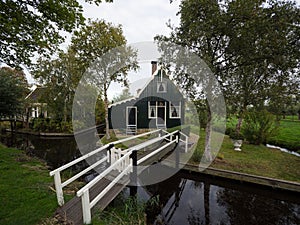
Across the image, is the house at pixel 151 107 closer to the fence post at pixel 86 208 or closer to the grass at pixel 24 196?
the grass at pixel 24 196

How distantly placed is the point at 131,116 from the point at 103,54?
5.48m

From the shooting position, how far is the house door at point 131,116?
14.1m

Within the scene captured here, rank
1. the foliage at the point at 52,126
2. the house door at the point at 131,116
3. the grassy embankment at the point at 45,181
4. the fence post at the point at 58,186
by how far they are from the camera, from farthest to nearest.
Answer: the foliage at the point at 52,126 → the house door at the point at 131,116 → the grassy embankment at the point at 45,181 → the fence post at the point at 58,186

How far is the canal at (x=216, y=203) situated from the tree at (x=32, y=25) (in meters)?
5.88

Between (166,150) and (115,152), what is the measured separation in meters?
2.67

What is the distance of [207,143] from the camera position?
712 centimetres

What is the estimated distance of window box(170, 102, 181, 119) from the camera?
14.4 metres

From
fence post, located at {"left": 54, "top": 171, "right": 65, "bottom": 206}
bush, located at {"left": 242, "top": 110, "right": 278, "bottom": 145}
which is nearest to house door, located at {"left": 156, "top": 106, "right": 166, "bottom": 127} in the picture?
bush, located at {"left": 242, "top": 110, "right": 278, "bottom": 145}

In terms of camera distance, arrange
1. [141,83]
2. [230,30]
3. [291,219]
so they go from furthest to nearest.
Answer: [141,83] < [230,30] < [291,219]

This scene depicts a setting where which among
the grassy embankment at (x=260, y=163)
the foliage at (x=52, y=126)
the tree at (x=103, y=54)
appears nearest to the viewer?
the grassy embankment at (x=260, y=163)

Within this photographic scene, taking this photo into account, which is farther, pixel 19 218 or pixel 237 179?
pixel 237 179

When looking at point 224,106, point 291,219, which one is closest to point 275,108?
point 224,106

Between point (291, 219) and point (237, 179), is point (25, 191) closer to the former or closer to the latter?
point (237, 179)

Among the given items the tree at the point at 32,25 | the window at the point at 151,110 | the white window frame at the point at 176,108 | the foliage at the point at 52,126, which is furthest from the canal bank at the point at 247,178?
the foliage at the point at 52,126
